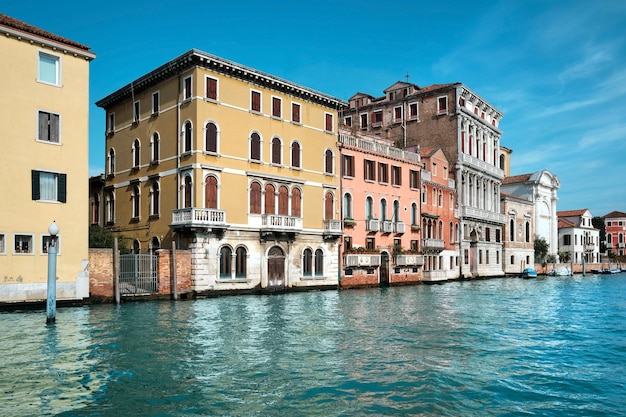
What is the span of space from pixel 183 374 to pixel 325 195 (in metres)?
21.1

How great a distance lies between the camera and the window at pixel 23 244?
58.6 ft

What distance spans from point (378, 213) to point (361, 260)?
3696mm

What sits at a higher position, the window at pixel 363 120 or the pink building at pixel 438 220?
the window at pixel 363 120

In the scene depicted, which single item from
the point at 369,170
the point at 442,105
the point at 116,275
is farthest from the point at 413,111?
A: the point at 116,275

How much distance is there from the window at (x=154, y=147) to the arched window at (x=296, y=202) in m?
6.84

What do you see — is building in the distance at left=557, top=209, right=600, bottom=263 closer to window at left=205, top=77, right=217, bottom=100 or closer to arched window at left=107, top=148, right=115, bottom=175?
window at left=205, top=77, right=217, bottom=100

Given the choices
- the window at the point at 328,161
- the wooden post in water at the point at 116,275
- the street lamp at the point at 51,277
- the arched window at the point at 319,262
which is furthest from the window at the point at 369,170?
the street lamp at the point at 51,277

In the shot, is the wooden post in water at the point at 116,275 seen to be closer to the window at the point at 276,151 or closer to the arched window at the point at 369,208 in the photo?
the window at the point at 276,151

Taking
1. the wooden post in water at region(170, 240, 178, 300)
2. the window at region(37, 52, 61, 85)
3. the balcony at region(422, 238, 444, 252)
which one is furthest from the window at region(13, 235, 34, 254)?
the balcony at region(422, 238, 444, 252)

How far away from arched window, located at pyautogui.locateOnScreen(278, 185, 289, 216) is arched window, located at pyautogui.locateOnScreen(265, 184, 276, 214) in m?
0.36

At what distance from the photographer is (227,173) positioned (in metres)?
25.1

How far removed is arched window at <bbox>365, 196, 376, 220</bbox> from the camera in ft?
108

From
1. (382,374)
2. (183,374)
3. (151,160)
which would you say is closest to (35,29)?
(151,160)

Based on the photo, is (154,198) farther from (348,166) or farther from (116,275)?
(348,166)
